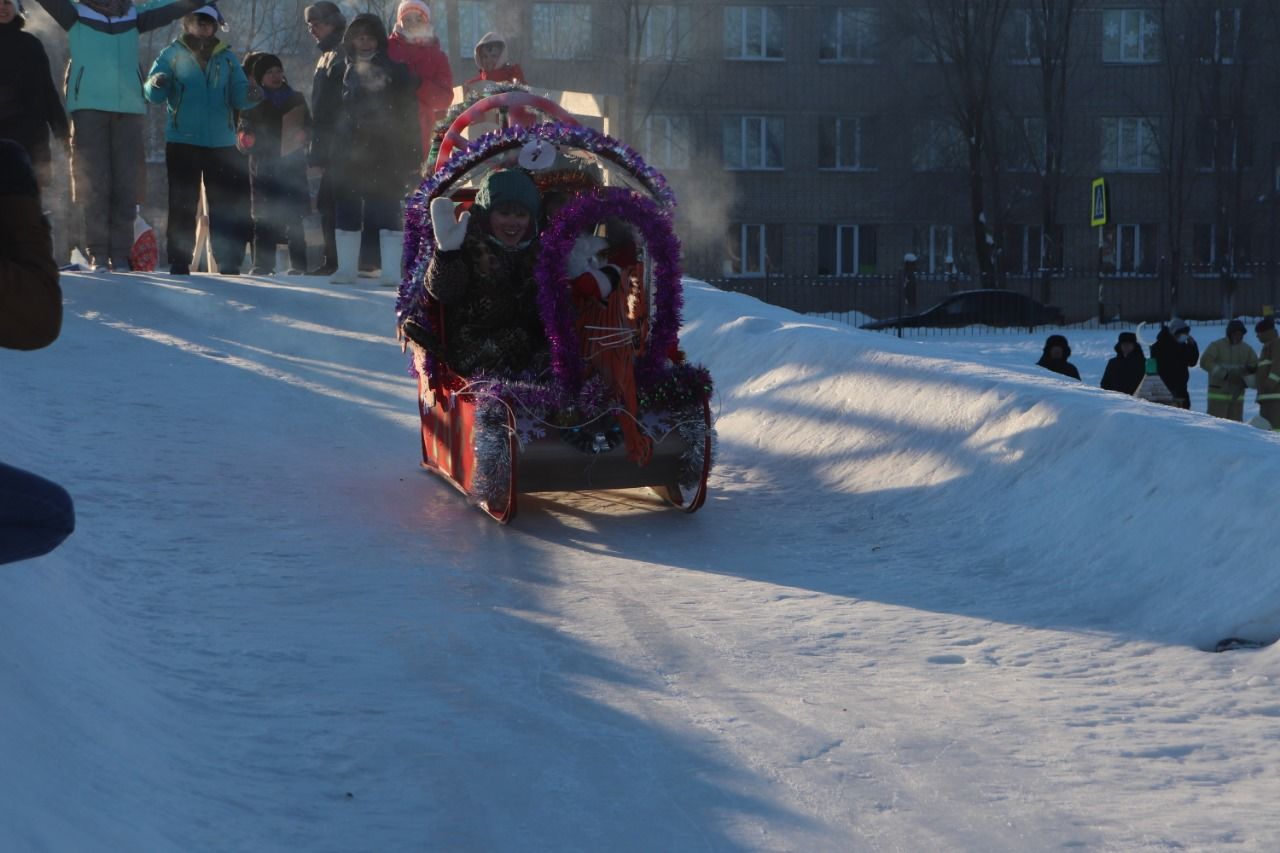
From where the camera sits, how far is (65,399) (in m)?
9.48

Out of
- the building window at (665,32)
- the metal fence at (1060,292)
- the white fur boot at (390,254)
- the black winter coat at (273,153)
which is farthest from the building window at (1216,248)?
the black winter coat at (273,153)

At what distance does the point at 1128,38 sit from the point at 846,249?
33.0 feet

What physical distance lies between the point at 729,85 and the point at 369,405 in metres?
34.4

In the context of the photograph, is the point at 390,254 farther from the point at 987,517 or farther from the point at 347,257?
the point at 987,517

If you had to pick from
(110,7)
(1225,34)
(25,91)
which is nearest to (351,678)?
(25,91)

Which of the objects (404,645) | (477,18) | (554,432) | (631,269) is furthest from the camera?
(477,18)

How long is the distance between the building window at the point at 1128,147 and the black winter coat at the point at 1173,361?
104ft

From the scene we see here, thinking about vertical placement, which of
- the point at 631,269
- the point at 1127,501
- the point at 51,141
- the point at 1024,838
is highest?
the point at 51,141

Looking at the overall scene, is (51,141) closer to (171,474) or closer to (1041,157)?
(171,474)

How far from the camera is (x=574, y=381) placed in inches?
309

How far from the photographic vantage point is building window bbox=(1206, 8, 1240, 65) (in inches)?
1625

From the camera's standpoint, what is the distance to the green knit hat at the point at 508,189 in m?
8.44

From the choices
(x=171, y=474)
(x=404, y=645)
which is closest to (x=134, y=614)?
(x=404, y=645)

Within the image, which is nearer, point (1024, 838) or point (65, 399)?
point (1024, 838)
